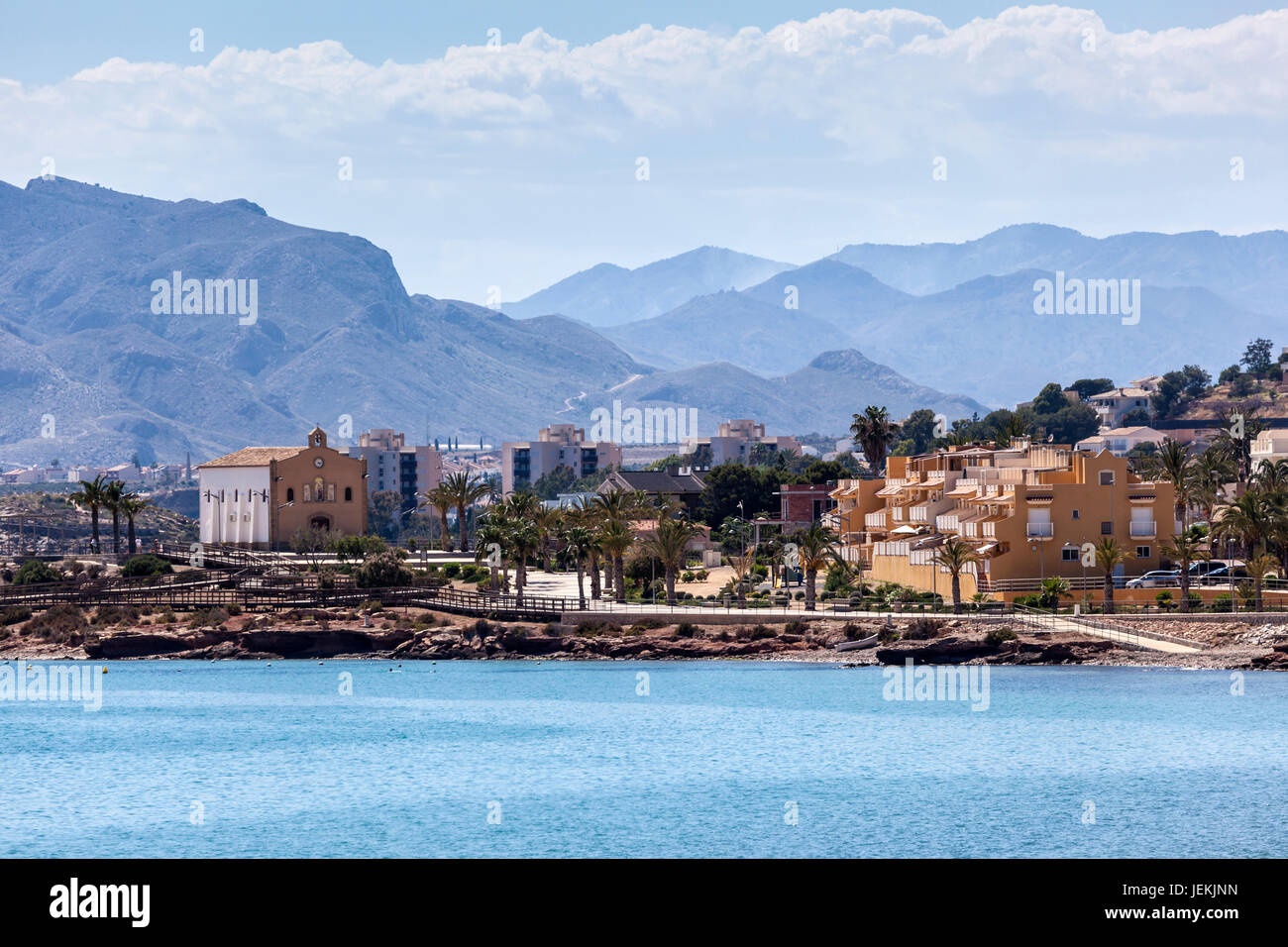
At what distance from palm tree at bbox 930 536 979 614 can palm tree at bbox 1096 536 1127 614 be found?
6352 mm

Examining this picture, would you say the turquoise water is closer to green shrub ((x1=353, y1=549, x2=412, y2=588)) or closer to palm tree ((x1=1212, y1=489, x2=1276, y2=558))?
palm tree ((x1=1212, y1=489, x2=1276, y2=558))

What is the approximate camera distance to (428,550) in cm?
11462

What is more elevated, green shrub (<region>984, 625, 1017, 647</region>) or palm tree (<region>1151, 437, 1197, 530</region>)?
palm tree (<region>1151, 437, 1197, 530</region>)

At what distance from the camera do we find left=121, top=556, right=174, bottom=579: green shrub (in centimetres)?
9681

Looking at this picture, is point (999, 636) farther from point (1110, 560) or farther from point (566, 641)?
point (566, 641)

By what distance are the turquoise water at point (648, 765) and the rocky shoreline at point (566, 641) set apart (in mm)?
1736

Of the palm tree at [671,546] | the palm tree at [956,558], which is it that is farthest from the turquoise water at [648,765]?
the palm tree at [671,546]

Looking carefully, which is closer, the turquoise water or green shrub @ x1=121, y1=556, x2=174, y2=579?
the turquoise water

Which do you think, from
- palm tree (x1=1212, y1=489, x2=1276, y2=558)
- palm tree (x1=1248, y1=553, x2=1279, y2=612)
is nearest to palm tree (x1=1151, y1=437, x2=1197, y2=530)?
palm tree (x1=1212, y1=489, x2=1276, y2=558)

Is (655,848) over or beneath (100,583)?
beneath

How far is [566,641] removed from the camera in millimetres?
78625
